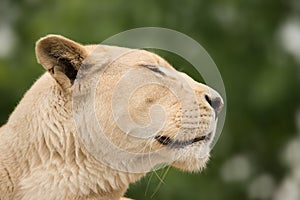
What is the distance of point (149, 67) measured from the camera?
6289 millimetres

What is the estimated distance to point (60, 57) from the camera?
6066mm

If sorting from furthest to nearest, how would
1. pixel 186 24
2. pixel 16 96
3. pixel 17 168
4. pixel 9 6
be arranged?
1. pixel 9 6
2. pixel 186 24
3. pixel 16 96
4. pixel 17 168

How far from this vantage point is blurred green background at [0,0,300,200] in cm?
1616

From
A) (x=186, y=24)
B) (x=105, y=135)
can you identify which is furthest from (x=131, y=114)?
(x=186, y=24)

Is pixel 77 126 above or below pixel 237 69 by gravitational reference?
above

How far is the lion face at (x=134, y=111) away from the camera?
6.07 metres

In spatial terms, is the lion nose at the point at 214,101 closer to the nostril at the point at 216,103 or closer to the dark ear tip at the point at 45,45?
the nostril at the point at 216,103

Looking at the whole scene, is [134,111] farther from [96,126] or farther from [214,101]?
[214,101]

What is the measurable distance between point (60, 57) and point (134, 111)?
1.60 ft

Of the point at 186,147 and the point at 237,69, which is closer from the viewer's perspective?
the point at 186,147

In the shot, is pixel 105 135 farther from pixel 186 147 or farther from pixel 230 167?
pixel 230 167

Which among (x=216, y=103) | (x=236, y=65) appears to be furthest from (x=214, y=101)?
(x=236, y=65)

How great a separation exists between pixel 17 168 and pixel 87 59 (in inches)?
27.5

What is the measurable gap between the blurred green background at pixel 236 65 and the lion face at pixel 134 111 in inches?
368
